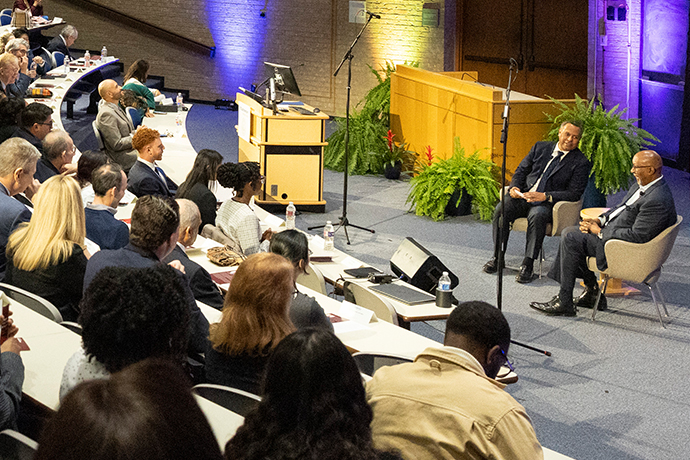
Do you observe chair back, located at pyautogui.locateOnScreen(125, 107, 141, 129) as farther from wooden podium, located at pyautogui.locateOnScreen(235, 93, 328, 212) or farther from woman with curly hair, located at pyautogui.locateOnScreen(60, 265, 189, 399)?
woman with curly hair, located at pyautogui.locateOnScreen(60, 265, 189, 399)

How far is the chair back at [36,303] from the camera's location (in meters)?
3.40

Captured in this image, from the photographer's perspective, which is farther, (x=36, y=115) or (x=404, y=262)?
(x=36, y=115)

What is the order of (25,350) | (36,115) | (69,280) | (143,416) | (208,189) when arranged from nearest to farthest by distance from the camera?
(143,416), (25,350), (69,280), (208,189), (36,115)

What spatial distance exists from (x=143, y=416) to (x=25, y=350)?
2.13 m

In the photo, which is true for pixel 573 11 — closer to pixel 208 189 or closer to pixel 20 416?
pixel 208 189

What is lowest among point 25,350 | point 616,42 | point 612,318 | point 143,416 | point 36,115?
point 612,318

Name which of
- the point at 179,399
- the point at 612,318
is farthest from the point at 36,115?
the point at 179,399

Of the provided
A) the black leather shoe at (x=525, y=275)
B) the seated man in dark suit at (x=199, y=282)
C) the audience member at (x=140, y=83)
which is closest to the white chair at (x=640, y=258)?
the black leather shoe at (x=525, y=275)

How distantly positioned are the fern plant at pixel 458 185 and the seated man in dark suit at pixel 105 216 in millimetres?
4226

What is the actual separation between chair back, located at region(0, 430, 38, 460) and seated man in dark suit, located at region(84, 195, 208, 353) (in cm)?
117

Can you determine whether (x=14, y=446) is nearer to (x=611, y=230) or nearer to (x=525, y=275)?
(x=611, y=230)

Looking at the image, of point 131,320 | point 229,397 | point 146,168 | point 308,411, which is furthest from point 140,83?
point 308,411

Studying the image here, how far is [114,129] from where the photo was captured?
730cm

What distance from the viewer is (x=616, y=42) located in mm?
10531
